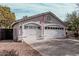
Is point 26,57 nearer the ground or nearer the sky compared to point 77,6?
nearer the ground

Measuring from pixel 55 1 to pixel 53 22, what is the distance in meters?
0.55

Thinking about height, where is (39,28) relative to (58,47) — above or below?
above

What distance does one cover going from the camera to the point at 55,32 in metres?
12.0

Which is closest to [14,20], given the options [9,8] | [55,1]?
[9,8]

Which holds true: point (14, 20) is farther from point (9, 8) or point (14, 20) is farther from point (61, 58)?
point (61, 58)

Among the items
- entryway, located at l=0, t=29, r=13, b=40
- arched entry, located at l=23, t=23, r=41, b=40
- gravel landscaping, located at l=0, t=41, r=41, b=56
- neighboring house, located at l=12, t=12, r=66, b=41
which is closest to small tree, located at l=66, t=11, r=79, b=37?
neighboring house, located at l=12, t=12, r=66, b=41

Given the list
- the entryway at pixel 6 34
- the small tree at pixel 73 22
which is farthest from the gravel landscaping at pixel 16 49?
the small tree at pixel 73 22

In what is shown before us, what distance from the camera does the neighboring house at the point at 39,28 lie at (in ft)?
38.8

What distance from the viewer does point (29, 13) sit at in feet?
38.5

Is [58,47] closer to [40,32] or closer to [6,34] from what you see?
[40,32]

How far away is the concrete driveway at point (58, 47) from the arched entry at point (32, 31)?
0.65ft

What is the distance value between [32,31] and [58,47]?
754 mm

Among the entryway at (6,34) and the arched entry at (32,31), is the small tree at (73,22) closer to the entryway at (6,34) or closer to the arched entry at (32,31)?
the arched entry at (32,31)

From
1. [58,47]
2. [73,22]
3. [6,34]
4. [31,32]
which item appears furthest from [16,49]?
[73,22]
